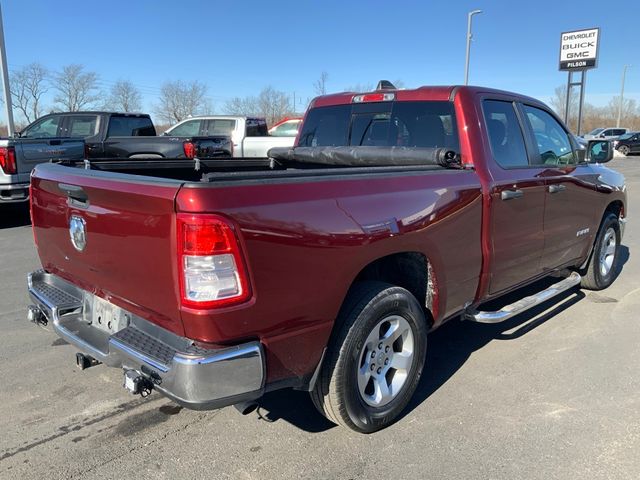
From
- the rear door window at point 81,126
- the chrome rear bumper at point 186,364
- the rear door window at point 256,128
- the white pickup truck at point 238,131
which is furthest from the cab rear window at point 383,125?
the rear door window at point 256,128

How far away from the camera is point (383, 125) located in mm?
4246

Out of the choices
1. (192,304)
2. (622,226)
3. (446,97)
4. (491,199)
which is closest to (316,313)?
(192,304)

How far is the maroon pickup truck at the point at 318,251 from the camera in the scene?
226 cm

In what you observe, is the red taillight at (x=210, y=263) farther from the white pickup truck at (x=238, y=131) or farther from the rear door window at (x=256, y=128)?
the rear door window at (x=256, y=128)

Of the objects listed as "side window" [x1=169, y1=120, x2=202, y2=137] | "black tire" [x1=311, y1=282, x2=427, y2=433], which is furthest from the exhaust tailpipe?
"side window" [x1=169, y1=120, x2=202, y2=137]

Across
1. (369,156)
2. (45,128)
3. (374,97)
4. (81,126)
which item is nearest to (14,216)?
(81,126)

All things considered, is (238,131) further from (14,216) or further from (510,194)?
(510,194)

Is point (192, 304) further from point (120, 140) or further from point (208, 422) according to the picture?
point (120, 140)

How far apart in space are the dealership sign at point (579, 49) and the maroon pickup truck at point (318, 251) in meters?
31.9

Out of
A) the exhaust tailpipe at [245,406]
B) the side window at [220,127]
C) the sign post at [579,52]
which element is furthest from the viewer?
the sign post at [579,52]

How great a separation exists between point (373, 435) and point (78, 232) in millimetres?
1985

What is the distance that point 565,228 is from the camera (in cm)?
459

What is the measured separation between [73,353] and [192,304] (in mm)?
2336

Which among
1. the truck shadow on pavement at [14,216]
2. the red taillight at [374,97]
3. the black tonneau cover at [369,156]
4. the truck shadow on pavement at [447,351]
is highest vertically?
the red taillight at [374,97]
